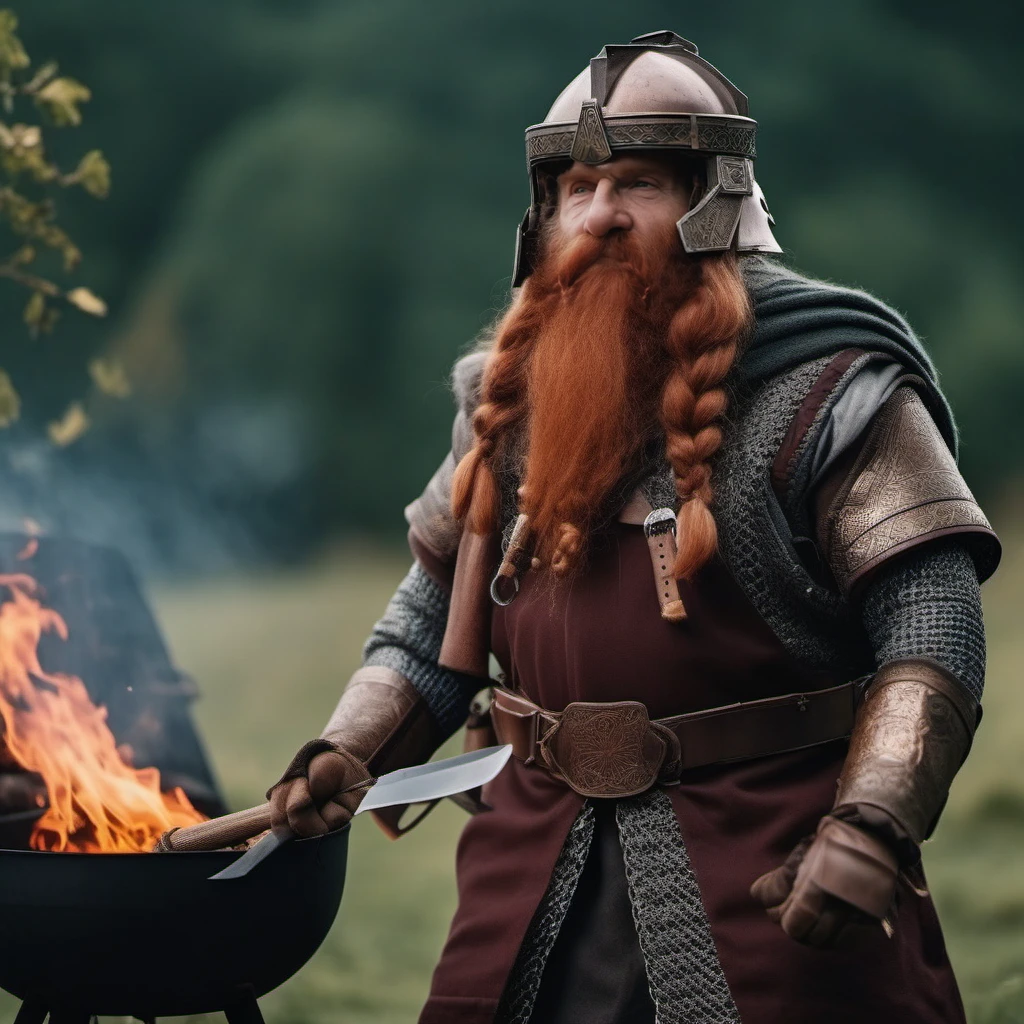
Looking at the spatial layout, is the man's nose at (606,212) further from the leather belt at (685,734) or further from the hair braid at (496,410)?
the leather belt at (685,734)

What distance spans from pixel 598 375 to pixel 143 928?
3.40 feet

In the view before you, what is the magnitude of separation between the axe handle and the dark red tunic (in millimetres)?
389

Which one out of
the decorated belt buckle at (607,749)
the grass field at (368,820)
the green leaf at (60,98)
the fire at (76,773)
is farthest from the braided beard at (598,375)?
the grass field at (368,820)

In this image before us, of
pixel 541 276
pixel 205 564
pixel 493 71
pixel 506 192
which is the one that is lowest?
pixel 205 564

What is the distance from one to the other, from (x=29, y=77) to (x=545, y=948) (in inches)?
217

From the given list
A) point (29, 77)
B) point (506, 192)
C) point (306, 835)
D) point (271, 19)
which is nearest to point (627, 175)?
point (306, 835)

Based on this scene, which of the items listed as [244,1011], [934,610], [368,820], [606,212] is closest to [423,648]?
[244,1011]

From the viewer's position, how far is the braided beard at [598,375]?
2.44 meters

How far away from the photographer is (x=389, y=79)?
646cm

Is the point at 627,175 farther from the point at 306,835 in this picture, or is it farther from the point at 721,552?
the point at 306,835

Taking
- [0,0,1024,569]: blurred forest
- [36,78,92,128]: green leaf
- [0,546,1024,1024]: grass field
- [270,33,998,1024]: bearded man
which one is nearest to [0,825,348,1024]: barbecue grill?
[270,33,998,1024]: bearded man

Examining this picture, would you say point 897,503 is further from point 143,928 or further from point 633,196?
point 143,928

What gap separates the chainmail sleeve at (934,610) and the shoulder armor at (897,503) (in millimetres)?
35

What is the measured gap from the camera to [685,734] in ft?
7.72
